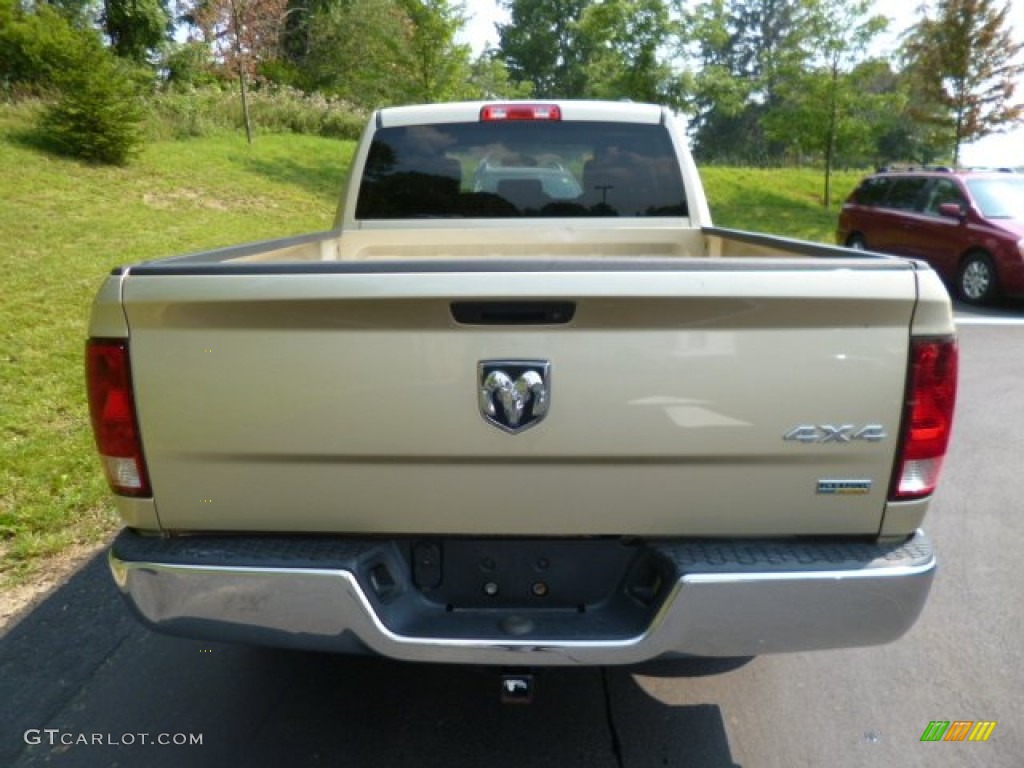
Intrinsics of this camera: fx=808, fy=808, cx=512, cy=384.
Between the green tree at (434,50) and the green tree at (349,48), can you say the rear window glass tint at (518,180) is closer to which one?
the green tree at (434,50)

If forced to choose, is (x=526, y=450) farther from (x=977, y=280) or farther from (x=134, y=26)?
(x=134, y=26)

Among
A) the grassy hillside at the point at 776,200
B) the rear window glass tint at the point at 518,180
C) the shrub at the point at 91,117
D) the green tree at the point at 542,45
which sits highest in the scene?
the green tree at the point at 542,45

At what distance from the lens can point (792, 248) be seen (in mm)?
2883

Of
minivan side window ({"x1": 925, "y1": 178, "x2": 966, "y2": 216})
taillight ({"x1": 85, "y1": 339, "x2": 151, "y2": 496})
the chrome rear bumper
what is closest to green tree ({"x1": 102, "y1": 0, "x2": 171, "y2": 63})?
minivan side window ({"x1": 925, "y1": 178, "x2": 966, "y2": 216})

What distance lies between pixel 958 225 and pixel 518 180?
9.22m

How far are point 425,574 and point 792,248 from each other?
1.72 metres

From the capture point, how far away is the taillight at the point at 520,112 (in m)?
4.36

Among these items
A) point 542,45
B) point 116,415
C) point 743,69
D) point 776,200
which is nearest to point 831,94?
point 776,200

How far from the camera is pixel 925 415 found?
2090mm

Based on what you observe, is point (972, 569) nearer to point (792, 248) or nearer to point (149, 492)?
point (792, 248)

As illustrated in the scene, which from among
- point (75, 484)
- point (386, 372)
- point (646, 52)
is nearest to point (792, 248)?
point (386, 372)

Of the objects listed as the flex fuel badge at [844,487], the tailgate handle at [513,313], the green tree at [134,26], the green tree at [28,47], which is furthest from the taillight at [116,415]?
the green tree at [134,26]

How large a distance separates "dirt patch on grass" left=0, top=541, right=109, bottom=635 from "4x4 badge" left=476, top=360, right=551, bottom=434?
2602 mm

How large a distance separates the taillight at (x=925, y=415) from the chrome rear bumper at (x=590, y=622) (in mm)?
204
